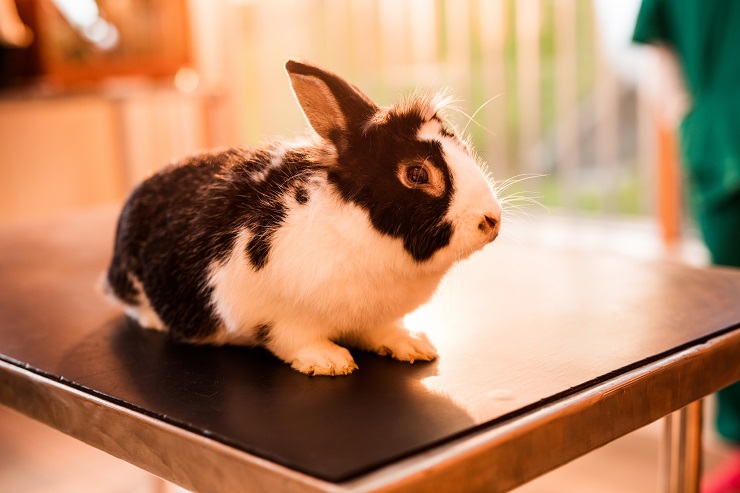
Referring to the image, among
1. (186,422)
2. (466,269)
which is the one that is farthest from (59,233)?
(186,422)

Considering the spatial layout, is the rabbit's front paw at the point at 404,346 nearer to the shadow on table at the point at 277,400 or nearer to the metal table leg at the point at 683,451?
the shadow on table at the point at 277,400

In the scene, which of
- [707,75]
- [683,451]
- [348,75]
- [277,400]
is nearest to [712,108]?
[707,75]

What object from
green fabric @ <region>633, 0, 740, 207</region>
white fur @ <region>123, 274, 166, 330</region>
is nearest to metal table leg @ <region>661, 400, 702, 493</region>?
white fur @ <region>123, 274, 166, 330</region>

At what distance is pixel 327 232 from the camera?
77 cm

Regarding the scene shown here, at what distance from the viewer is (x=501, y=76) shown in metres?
2.84

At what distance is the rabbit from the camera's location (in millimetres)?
749

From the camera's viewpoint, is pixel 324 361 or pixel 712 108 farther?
pixel 712 108

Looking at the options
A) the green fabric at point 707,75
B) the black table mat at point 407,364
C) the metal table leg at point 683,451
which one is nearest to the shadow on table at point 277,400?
the black table mat at point 407,364

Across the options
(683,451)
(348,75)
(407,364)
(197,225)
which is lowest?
(683,451)

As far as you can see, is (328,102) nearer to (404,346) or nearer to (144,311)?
(404,346)

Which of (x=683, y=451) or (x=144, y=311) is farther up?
(x=144, y=311)

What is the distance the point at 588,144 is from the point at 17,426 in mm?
1863

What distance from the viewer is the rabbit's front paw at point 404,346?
2.69 ft

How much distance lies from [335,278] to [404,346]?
0.10m
